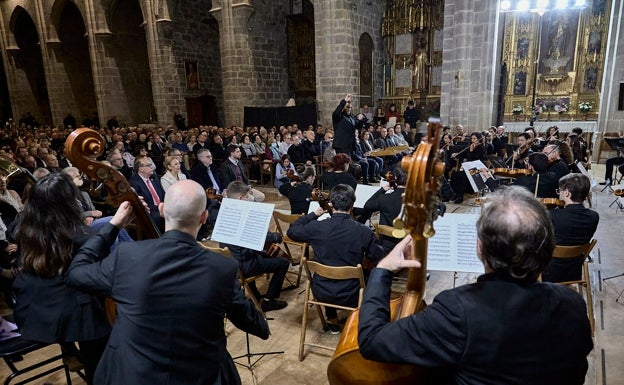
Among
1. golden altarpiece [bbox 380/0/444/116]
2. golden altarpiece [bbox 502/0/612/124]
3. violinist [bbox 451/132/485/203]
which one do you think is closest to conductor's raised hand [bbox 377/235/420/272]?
violinist [bbox 451/132/485/203]

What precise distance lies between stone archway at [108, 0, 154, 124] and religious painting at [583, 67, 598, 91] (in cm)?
1824

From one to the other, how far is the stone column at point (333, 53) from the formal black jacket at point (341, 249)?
996 centimetres

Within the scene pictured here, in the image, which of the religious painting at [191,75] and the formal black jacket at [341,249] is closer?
the formal black jacket at [341,249]

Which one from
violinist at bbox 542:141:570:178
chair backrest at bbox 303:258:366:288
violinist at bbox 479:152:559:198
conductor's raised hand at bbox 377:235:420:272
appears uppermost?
conductor's raised hand at bbox 377:235:420:272

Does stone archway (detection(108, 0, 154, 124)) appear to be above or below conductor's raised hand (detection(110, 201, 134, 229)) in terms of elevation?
above

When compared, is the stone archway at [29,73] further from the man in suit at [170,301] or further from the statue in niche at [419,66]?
the man in suit at [170,301]

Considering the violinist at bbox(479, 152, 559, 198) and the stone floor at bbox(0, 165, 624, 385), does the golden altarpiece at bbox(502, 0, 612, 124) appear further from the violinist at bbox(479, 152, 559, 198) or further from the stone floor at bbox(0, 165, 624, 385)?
the stone floor at bbox(0, 165, 624, 385)

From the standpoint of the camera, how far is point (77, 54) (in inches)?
799

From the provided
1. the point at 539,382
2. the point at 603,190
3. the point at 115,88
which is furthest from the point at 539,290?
the point at 115,88

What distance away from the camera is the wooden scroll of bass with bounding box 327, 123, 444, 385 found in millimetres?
1156

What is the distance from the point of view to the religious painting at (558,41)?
1401 cm

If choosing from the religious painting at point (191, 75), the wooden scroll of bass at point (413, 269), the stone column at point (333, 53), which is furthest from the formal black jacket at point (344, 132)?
the religious painting at point (191, 75)

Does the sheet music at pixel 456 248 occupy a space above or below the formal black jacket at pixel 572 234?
above

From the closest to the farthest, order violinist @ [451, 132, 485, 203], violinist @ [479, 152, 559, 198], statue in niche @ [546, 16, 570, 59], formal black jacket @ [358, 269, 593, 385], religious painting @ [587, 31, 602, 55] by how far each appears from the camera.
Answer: formal black jacket @ [358, 269, 593, 385] → violinist @ [479, 152, 559, 198] → violinist @ [451, 132, 485, 203] → religious painting @ [587, 31, 602, 55] → statue in niche @ [546, 16, 570, 59]
